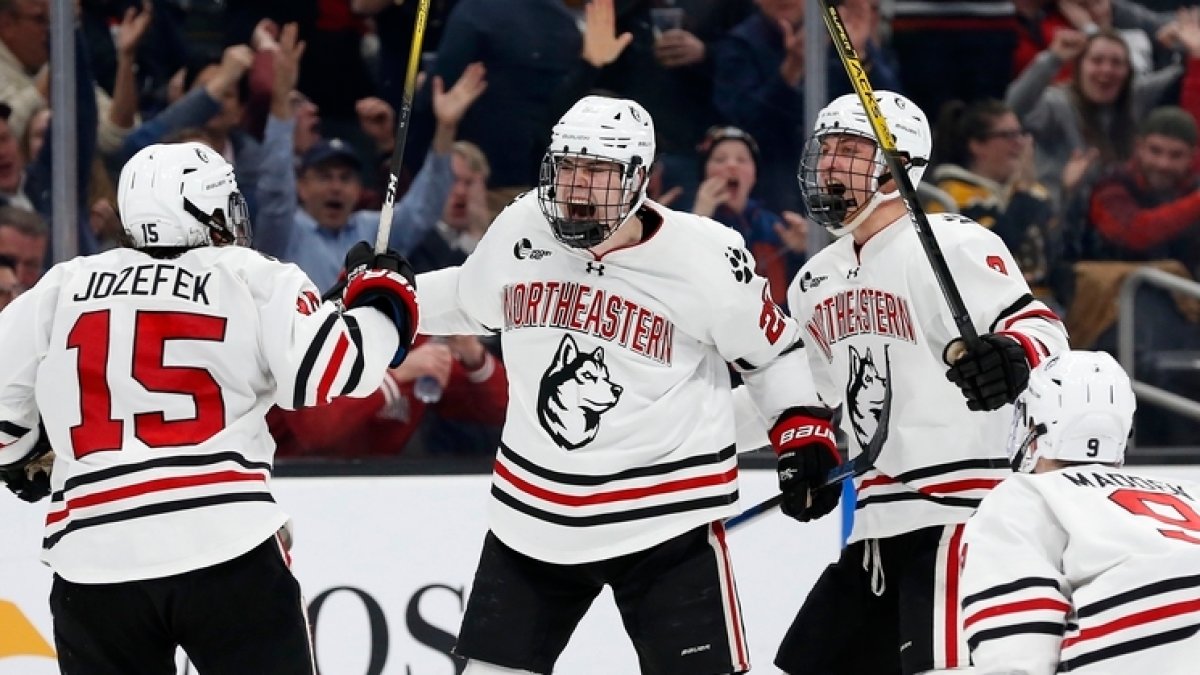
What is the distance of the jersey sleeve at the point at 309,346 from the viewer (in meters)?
3.04

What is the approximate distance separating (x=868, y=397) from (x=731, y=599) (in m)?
0.41

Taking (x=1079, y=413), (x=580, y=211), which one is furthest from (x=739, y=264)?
(x=1079, y=413)

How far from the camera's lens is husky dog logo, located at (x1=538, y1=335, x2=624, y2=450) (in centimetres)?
327

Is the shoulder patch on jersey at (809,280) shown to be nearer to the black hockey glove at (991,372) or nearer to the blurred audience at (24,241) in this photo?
the black hockey glove at (991,372)

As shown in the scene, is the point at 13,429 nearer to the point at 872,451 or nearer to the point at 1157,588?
the point at 872,451

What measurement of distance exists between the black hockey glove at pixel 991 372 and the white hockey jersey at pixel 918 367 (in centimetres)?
12

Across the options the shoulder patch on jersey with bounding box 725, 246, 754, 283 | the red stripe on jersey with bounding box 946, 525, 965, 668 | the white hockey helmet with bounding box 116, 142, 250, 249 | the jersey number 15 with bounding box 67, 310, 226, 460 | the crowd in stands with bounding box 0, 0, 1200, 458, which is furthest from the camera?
the crowd in stands with bounding box 0, 0, 1200, 458

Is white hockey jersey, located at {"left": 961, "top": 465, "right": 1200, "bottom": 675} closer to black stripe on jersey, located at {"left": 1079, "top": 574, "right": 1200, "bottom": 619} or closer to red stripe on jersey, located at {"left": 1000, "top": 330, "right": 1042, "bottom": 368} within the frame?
black stripe on jersey, located at {"left": 1079, "top": 574, "right": 1200, "bottom": 619}

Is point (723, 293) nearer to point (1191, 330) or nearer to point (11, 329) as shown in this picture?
point (11, 329)

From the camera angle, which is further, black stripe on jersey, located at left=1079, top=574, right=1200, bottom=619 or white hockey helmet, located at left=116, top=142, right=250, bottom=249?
white hockey helmet, located at left=116, top=142, right=250, bottom=249

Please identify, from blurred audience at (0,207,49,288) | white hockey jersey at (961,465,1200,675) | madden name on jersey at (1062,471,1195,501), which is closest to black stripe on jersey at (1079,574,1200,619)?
white hockey jersey at (961,465,1200,675)

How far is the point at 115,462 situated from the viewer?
9.88 feet

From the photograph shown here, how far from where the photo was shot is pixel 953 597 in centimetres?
323

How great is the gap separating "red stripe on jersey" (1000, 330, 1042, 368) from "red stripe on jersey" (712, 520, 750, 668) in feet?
1.87
